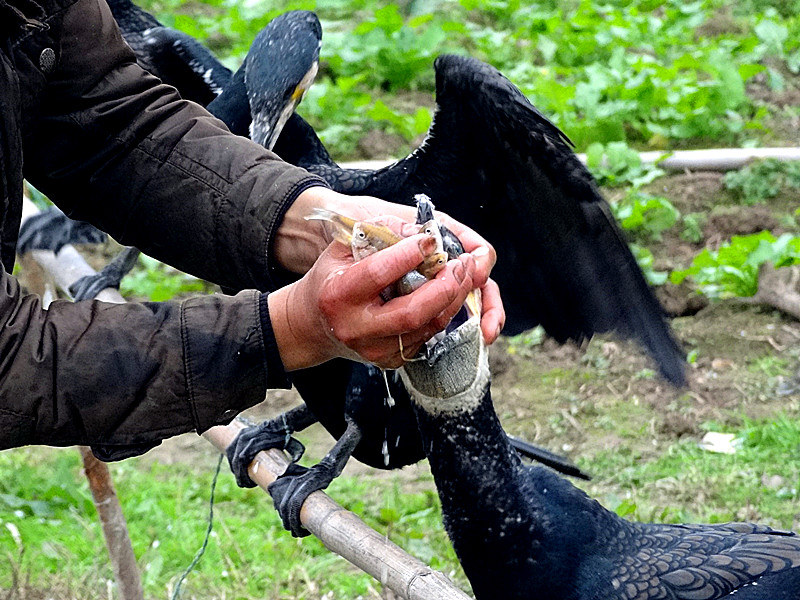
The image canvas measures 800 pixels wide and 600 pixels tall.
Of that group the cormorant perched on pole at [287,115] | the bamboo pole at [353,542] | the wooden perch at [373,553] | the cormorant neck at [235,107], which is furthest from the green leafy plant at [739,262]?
the wooden perch at [373,553]

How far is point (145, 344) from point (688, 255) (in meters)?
4.23

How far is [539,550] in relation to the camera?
8.34 feet

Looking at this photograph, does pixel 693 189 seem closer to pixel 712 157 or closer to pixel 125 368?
pixel 712 157

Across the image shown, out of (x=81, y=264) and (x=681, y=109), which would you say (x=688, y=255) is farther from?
(x=81, y=264)

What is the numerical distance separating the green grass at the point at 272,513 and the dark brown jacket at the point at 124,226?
1785mm

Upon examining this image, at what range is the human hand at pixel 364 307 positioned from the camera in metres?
1.77

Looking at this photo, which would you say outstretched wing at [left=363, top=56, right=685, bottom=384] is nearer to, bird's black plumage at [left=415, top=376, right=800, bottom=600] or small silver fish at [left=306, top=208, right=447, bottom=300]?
bird's black plumage at [left=415, top=376, right=800, bottom=600]

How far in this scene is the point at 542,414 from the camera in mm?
4766

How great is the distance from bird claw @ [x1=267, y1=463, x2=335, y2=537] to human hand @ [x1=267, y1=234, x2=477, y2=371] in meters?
1.18

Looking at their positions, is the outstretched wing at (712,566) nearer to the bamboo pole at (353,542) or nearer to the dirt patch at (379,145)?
the bamboo pole at (353,542)

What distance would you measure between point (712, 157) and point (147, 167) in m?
4.35

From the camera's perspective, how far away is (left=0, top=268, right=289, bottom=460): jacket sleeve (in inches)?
71.4

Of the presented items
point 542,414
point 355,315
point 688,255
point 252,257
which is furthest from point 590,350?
point 355,315

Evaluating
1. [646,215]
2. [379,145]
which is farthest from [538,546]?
[379,145]
